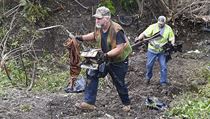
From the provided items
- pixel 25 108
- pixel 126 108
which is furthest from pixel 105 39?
pixel 25 108

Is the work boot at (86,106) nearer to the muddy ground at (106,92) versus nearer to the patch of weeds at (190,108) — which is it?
the muddy ground at (106,92)

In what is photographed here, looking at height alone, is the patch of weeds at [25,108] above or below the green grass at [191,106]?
above

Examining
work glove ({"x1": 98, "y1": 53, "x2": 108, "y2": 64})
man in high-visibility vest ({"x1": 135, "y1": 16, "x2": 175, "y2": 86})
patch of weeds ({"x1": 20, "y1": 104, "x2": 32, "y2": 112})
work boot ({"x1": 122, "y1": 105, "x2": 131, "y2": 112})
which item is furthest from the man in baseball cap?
patch of weeds ({"x1": 20, "y1": 104, "x2": 32, "y2": 112})

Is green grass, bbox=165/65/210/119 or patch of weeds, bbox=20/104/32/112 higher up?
patch of weeds, bbox=20/104/32/112

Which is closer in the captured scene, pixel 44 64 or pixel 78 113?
pixel 78 113

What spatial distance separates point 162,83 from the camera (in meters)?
11.3

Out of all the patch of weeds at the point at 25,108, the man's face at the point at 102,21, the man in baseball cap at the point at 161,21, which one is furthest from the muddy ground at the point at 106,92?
the man's face at the point at 102,21

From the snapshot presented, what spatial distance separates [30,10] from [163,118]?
7514 mm

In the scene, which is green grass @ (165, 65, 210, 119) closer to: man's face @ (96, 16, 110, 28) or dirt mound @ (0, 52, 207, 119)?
dirt mound @ (0, 52, 207, 119)

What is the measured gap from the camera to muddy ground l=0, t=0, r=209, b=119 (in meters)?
8.45

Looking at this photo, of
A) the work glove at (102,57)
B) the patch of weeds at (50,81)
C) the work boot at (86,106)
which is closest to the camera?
the work glove at (102,57)

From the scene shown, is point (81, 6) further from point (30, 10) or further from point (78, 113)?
point (78, 113)

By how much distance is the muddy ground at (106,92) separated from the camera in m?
8.45

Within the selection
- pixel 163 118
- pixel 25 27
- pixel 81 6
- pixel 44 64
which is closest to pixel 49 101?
pixel 163 118
